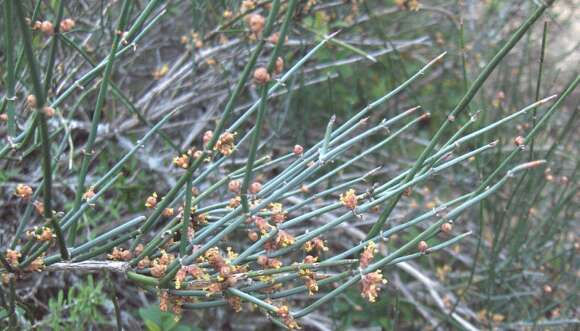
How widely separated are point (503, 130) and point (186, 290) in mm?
1885

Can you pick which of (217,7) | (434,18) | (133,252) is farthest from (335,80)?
(133,252)

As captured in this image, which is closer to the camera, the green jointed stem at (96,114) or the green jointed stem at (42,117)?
the green jointed stem at (42,117)

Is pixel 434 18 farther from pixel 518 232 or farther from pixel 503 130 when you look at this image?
pixel 518 232

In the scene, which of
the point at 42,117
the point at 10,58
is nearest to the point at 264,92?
the point at 42,117

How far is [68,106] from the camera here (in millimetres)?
1877

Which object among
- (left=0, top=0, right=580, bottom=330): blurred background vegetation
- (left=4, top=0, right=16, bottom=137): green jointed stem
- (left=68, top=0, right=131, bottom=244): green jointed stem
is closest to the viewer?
(left=4, top=0, right=16, bottom=137): green jointed stem

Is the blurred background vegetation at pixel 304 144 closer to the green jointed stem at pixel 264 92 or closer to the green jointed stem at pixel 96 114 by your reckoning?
the green jointed stem at pixel 96 114

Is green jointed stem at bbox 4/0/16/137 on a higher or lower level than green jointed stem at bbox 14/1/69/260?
higher

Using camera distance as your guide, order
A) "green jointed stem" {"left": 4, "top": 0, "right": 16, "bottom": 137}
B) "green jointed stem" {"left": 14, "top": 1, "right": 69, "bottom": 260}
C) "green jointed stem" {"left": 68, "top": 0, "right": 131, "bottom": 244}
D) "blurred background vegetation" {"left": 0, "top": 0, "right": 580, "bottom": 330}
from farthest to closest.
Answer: "blurred background vegetation" {"left": 0, "top": 0, "right": 580, "bottom": 330} < "green jointed stem" {"left": 68, "top": 0, "right": 131, "bottom": 244} < "green jointed stem" {"left": 4, "top": 0, "right": 16, "bottom": 137} < "green jointed stem" {"left": 14, "top": 1, "right": 69, "bottom": 260}

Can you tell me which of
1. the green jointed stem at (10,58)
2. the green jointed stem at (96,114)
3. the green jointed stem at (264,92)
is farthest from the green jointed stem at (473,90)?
the green jointed stem at (10,58)

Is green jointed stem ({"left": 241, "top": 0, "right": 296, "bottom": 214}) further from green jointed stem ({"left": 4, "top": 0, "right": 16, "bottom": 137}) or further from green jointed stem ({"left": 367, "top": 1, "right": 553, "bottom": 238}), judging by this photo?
green jointed stem ({"left": 4, "top": 0, "right": 16, "bottom": 137})

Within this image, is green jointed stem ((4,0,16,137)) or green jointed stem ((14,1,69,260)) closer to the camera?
green jointed stem ((14,1,69,260))

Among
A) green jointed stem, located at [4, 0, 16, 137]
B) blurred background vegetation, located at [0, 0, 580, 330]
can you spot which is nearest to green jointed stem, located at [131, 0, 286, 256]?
green jointed stem, located at [4, 0, 16, 137]

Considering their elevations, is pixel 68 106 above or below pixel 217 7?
below
